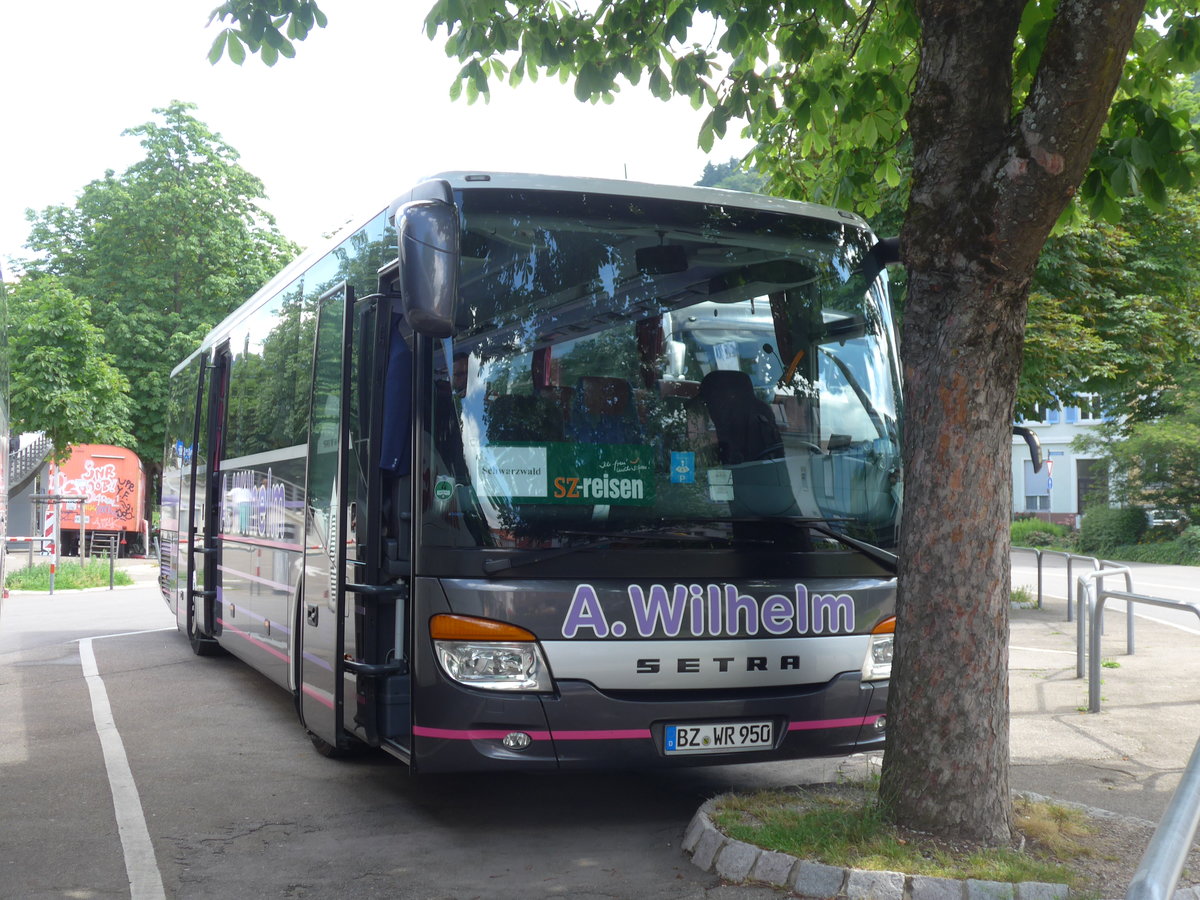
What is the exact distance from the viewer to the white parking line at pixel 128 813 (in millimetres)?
5262

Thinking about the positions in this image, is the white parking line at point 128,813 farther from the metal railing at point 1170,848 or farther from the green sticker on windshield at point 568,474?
the metal railing at point 1170,848

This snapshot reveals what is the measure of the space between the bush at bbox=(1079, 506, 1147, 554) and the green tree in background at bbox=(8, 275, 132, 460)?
89.2 ft

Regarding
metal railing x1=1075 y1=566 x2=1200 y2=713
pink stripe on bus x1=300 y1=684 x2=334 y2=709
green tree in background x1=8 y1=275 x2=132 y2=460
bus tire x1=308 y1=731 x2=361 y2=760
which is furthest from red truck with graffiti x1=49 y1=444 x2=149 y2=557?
metal railing x1=1075 y1=566 x2=1200 y2=713

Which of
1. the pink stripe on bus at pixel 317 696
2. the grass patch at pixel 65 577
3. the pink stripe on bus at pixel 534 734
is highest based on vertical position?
the pink stripe on bus at pixel 534 734

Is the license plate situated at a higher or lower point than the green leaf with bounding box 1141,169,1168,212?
lower

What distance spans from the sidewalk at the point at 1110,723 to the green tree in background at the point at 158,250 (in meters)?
30.6

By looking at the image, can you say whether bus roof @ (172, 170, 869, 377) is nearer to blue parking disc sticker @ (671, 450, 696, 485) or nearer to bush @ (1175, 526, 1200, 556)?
blue parking disc sticker @ (671, 450, 696, 485)

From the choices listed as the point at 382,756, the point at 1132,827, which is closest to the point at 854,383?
the point at 1132,827

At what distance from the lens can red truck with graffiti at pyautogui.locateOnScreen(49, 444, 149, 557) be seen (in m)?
35.9

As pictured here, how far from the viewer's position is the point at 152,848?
581 centimetres

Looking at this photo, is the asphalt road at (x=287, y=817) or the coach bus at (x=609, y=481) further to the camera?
the coach bus at (x=609, y=481)

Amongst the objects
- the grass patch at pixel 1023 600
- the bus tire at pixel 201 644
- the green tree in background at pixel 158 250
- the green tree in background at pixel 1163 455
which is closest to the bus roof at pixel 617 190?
the bus tire at pixel 201 644

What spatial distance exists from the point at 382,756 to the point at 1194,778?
19.9 ft

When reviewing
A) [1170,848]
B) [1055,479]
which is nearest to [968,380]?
[1170,848]
